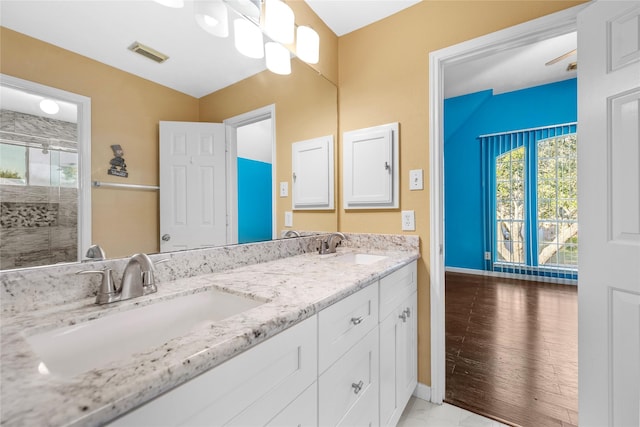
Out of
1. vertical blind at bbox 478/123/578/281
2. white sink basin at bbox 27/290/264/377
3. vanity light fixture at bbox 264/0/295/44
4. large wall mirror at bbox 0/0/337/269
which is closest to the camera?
white sink basin at bbox 27/290/264/377

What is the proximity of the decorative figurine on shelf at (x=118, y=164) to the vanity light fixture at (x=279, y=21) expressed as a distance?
1001 mm

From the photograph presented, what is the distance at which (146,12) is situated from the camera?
0.95 m

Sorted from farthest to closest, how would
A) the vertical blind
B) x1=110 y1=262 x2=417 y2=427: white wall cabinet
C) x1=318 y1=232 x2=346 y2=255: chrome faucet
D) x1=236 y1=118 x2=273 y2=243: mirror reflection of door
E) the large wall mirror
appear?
the vertical blind
x1=318 y1=232 x2=346 y2=255: chrome faucet
x1=236 y1=118 x2=273 y2=243: mirror reflection of door
the large wall mirror
x1=110 y1=262 x2=417 y2=427: white wall cabinet

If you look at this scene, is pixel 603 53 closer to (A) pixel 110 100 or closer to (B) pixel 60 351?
(A) pixel 110 100

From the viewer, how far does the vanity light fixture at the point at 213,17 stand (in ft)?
3.64

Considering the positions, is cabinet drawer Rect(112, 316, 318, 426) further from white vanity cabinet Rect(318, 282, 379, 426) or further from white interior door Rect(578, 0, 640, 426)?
white interior door Rect(578, 0, 640, 426)

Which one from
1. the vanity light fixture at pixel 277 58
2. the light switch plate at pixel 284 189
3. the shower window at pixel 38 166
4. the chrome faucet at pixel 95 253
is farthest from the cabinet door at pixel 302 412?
the vanity light fixture at pixel 277 58

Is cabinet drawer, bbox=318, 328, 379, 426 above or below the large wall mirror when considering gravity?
below

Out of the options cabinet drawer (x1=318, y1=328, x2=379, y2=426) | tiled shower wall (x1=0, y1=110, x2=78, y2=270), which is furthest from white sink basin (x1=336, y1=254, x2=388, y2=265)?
tiled shower wall (x1=0, y1=110, x2=78, y2=270)

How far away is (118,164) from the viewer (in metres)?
0.90

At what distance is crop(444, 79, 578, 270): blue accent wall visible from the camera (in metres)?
4.02

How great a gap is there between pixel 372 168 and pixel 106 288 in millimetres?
1513

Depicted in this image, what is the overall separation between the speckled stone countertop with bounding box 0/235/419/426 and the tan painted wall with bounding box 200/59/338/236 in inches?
25.5

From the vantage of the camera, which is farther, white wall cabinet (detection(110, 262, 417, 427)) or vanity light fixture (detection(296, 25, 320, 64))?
vanity light fixture (detection(296, 25, 320, 64))
